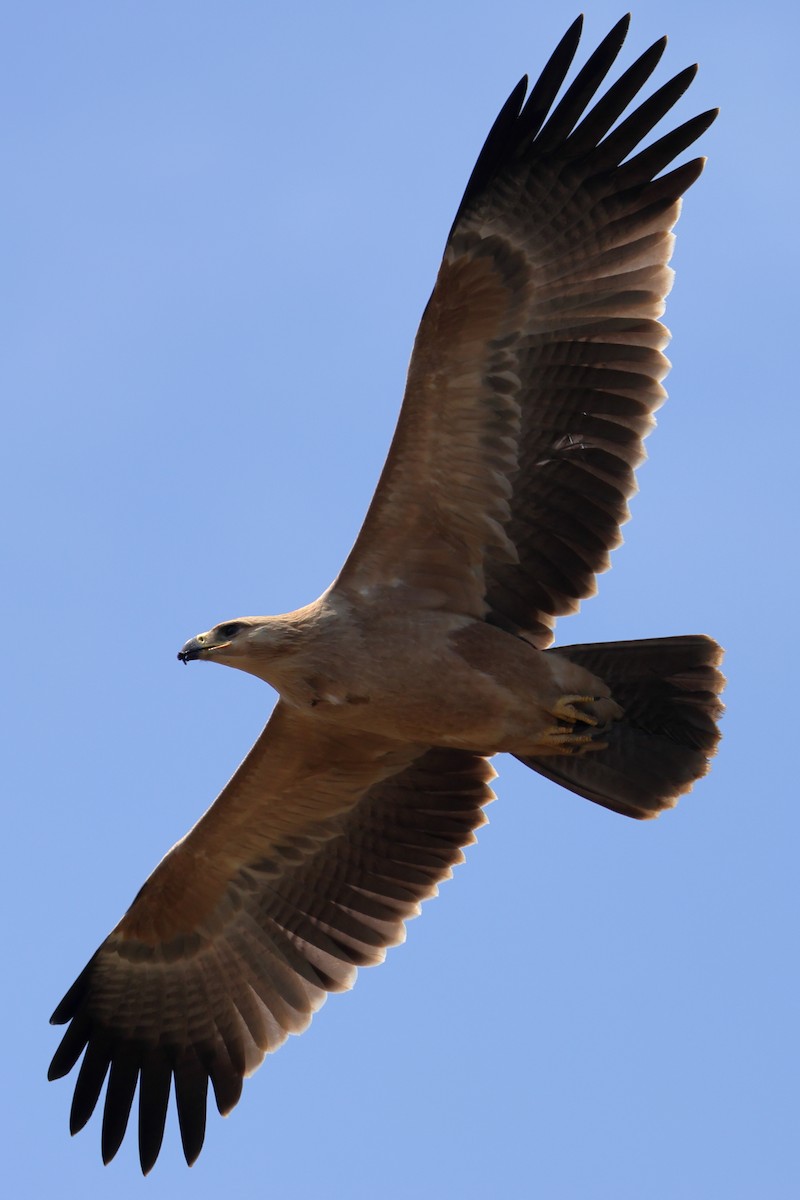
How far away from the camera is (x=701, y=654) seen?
9430 millimetres

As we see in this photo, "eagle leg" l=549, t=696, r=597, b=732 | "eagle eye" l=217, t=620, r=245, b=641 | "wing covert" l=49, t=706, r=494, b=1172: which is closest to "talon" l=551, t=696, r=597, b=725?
"eagle leg" l=549, t=696, r=597, b=732

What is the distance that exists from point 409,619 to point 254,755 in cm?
127

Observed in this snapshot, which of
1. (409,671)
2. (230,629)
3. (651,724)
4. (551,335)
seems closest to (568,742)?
(651,724)

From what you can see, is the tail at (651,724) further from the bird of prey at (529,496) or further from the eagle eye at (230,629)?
the eagle eye at (230,629)

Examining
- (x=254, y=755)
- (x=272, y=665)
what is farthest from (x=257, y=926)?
(x=272, y=665)

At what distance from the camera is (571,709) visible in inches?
372

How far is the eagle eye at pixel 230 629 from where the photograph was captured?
9648mm

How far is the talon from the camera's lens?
31.0ft

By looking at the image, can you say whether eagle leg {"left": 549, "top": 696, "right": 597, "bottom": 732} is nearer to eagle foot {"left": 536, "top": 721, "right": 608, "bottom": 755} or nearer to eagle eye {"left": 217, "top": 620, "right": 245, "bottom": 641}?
eagle foot {"left": 536, "top": 721, "right": 608, "bottom": 755}

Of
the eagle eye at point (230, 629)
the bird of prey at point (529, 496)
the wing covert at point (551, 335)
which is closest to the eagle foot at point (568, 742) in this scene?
the bird of prey at point (529, 496)

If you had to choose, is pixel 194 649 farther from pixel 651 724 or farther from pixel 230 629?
pixel 651 724

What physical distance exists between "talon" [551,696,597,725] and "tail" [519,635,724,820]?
0.15 meters

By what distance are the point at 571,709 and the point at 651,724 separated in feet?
1.41

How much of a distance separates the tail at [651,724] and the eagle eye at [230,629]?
1.60 meters
